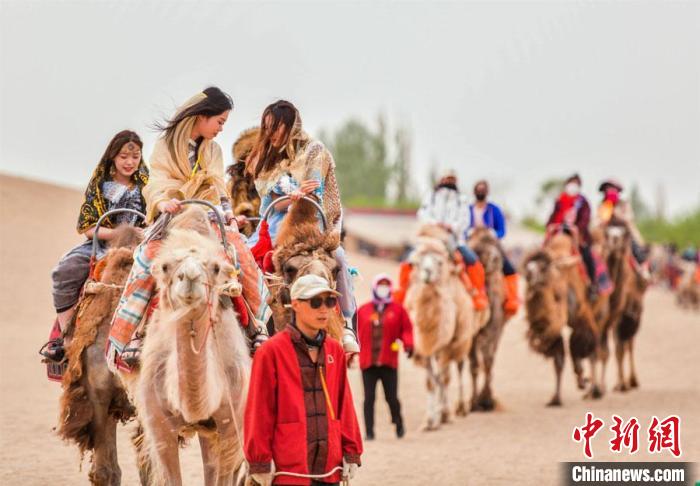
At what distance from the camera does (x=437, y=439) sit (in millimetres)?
15898

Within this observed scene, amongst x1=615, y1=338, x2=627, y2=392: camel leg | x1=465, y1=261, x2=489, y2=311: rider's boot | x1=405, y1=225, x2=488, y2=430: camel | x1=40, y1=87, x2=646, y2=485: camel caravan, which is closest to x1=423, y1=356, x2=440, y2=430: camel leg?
x1=405, y1=225, x2=488, y2=430: camel

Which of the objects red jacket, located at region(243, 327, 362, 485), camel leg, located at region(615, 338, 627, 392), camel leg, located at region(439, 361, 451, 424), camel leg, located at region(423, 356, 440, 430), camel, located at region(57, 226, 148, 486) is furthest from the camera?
camel leg, located at region(615, 338, 627, 392)

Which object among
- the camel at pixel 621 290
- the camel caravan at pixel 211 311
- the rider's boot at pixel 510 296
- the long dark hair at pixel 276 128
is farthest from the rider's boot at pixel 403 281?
the long dark hair at pixel 276 128

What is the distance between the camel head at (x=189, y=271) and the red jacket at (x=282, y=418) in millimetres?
1026

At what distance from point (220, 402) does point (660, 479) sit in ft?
18.5

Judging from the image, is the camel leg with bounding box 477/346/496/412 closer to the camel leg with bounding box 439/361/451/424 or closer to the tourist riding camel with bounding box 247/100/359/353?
the camel leg with bounding box 439/361/451/424

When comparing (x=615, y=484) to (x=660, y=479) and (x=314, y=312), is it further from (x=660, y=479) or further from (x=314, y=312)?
(x=314, y=312)

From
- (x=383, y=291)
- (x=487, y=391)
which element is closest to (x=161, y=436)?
(x=383, y=291)

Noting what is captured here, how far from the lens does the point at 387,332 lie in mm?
15961

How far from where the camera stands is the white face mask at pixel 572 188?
2262 cm

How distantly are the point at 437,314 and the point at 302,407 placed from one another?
1081cm

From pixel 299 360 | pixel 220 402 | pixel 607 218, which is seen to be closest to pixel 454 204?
pixel 607 218

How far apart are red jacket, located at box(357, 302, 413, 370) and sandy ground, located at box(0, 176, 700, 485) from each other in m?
1.00

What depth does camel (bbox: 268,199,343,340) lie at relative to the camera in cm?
903
